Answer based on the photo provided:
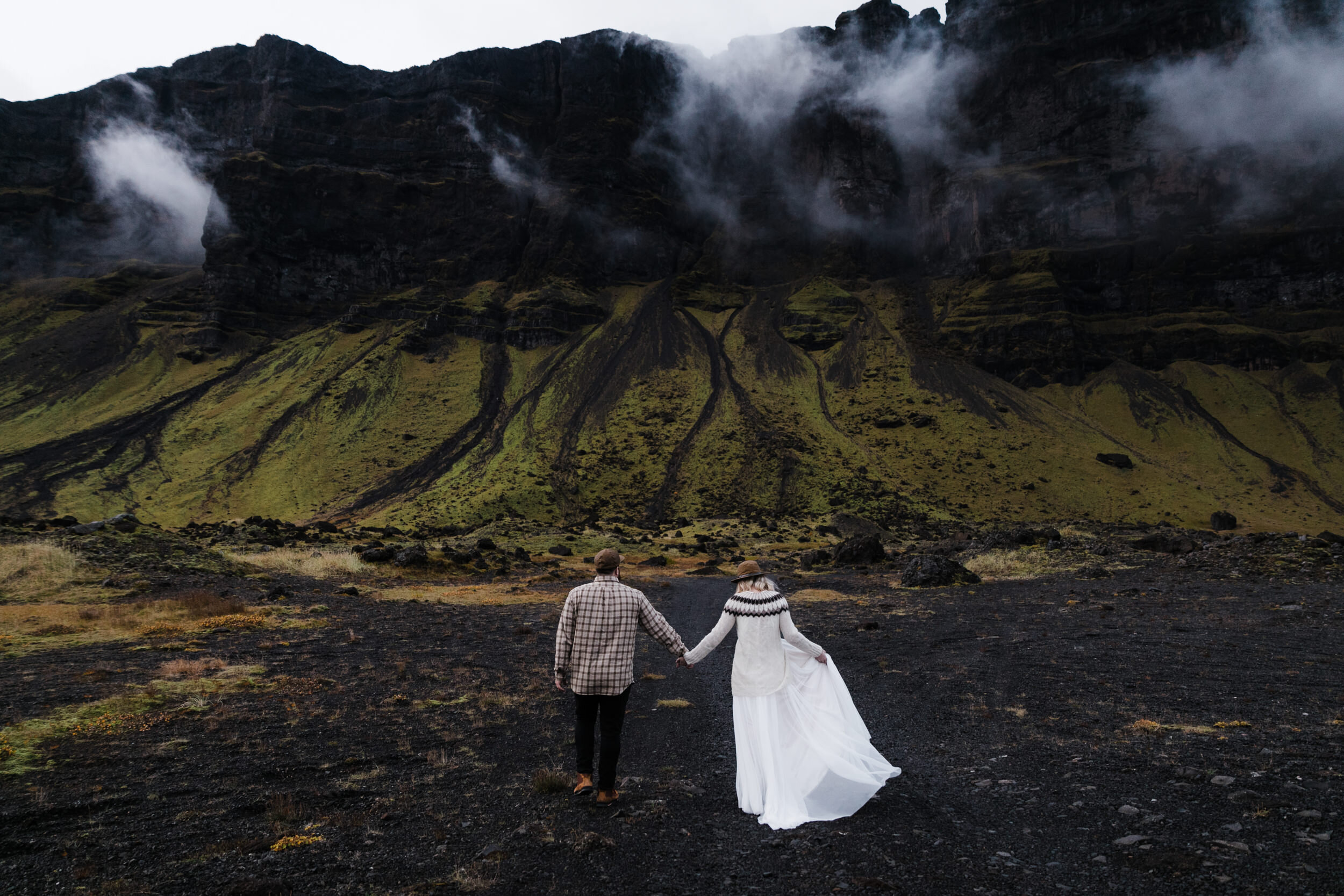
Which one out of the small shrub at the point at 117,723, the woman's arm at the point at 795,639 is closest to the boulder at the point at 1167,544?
the woman's arm at the point at 795,639

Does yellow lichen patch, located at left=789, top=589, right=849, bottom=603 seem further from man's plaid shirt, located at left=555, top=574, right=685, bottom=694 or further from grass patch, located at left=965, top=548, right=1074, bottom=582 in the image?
man's plaid shirt, located at left=555, top=574, right=685, bottom=694

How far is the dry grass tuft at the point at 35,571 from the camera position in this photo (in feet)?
64.6

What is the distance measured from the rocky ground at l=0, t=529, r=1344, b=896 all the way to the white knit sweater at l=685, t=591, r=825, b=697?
1262 mm

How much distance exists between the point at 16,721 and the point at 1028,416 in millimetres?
106940

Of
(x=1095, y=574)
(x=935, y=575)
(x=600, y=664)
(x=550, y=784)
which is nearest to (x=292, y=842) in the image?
(x=550, y=784)

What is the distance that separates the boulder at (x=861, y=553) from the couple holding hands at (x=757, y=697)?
1202 inches

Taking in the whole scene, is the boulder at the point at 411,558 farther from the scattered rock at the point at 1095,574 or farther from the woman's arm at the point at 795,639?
the scattered rock at the point at 1095,574

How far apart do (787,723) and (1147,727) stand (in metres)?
5.22

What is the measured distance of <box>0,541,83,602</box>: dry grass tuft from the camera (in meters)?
19.7

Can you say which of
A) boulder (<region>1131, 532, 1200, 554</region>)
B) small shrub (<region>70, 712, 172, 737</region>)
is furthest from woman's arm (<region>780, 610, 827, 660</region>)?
boulder (<region>1131, 532, 1200, 554</region>)

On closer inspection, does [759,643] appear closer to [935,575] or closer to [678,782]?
[678,782]

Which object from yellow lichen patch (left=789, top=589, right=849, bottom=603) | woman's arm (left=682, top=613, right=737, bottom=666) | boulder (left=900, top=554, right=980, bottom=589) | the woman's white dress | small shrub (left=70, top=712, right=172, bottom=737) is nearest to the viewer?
the woman's white dress

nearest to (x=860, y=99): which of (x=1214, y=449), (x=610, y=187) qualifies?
(x=610, y=187)

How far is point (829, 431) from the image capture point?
305 ft
